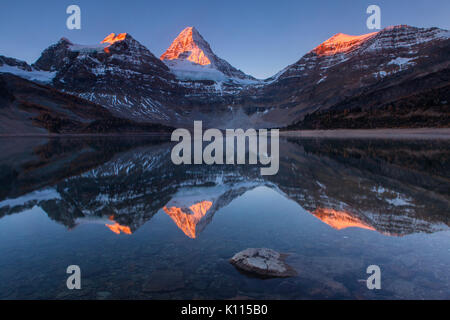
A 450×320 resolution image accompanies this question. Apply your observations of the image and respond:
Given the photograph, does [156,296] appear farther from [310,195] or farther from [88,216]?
[310,195]

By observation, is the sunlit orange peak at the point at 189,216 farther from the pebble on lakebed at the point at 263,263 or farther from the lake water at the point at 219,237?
the pebble on lakebed at the point at 263,263

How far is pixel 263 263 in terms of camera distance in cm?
674

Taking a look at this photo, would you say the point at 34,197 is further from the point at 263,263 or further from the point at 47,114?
the point at 47,114

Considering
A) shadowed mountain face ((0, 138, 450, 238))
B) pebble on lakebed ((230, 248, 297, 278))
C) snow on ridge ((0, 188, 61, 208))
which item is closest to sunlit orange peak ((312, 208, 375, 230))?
shadowed mountain face ((0, 138, 450, 238))

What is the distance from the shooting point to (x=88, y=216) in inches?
435

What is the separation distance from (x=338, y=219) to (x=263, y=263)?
15.4 ft

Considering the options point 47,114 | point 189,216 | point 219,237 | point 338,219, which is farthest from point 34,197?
point 47,114

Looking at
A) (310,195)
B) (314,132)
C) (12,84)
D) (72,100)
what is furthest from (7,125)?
(310,195)

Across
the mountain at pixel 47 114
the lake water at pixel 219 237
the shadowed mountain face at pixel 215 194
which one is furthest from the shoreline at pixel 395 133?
the mountain at pixel 47 114

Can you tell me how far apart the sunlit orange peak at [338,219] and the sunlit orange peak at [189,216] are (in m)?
4.18

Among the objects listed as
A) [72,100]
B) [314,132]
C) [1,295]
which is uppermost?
[72,100]

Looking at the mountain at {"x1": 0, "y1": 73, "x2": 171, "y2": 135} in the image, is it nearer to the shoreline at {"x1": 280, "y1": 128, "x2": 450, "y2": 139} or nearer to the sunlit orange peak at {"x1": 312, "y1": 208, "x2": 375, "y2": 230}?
the shoreline at {"x1": 280, "y1": 128, "x2": 450, "y2": 139}

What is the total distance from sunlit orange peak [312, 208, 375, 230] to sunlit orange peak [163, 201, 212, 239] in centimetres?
418

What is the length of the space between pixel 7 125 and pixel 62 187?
12140cm
